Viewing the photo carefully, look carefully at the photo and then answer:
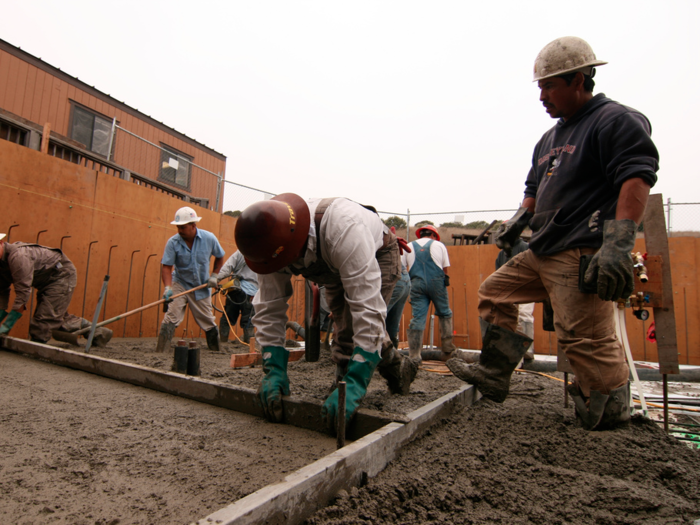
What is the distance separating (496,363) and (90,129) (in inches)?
490

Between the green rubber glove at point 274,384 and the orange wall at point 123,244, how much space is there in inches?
197

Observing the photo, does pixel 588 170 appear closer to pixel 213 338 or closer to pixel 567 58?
pixel 567 58

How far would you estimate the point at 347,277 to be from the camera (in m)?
1.96

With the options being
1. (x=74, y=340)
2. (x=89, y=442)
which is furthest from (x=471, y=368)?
(x=74, y=340)

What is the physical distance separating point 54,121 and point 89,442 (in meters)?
11.4

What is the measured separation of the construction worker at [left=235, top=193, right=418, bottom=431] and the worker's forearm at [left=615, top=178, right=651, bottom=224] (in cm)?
116

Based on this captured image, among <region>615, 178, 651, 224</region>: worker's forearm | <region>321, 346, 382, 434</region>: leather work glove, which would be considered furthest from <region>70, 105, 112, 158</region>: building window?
<region>615, 178, 651, 224</region>: worker's forearm

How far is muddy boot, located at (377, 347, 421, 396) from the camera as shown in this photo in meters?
2.52

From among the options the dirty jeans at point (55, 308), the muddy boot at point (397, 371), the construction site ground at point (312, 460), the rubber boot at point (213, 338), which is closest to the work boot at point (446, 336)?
the muddy boot at point (397, 371)

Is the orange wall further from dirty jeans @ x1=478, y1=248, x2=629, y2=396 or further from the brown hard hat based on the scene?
dirty jeans @ x1=478, y1=248, x2=629, y2=396

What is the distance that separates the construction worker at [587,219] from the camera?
1796mm

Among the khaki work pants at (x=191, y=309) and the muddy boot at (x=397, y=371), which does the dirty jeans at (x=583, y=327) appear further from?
the khaki work pants at (x=191, y=309)

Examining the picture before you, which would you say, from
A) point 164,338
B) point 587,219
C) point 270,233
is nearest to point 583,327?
point 587,219

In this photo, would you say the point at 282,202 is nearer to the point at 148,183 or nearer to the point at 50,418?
the point at 50,418
